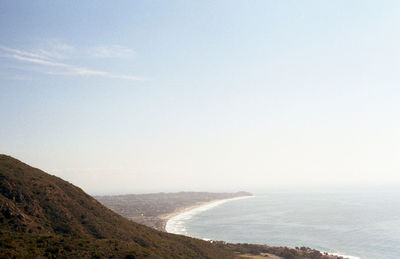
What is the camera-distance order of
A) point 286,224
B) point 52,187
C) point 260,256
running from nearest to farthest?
point 52,187, point 260,256, point 286,224

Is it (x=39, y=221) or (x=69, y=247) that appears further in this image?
(x=39, y=221)

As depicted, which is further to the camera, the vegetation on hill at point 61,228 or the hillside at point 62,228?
the hillside at point 62,228

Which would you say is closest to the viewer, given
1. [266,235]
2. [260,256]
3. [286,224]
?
[260,256]

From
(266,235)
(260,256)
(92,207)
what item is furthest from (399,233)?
(92,207)

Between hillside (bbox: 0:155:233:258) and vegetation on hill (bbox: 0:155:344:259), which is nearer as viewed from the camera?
vegetation on hill (bbox: 0:155:344:259)

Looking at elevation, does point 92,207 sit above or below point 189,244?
above

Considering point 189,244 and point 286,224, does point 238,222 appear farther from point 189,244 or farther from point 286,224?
point 189,244

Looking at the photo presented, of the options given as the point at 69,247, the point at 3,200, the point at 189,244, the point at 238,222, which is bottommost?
the point at 238,222
